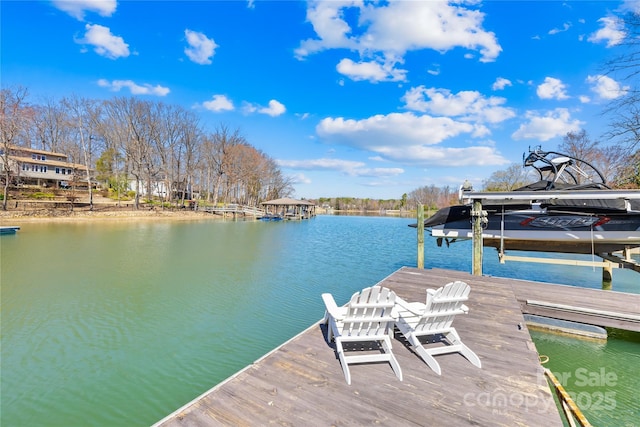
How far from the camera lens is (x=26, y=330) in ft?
18.3

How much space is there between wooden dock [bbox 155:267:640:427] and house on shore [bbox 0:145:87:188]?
46.0 meters

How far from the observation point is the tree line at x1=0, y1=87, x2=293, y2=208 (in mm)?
38844

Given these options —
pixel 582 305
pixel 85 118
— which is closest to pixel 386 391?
pixel 582 305

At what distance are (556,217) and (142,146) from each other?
43411 mm

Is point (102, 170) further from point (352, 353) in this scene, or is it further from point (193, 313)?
point (352, 353)

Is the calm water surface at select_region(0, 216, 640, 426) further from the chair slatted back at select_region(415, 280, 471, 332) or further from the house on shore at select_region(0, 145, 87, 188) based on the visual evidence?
the house on shore at select_region(0, 145, 87, 188)

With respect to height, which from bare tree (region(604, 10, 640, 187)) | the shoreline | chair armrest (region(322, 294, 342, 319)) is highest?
bare tree (region(604, 10, 640, 187))

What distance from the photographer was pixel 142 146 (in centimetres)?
3834

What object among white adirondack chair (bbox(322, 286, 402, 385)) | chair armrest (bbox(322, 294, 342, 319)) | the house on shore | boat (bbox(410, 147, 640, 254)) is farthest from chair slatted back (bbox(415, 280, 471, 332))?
the house on shore

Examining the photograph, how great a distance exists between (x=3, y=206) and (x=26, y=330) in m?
31.0

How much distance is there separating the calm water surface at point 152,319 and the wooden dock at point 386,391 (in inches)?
49.8

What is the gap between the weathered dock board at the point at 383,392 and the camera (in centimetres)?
237

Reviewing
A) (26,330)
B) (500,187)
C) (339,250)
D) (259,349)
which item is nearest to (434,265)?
(339,250)

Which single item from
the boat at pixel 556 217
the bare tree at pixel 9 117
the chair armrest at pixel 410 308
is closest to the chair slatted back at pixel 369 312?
the chair armrest at pixel 410 308
